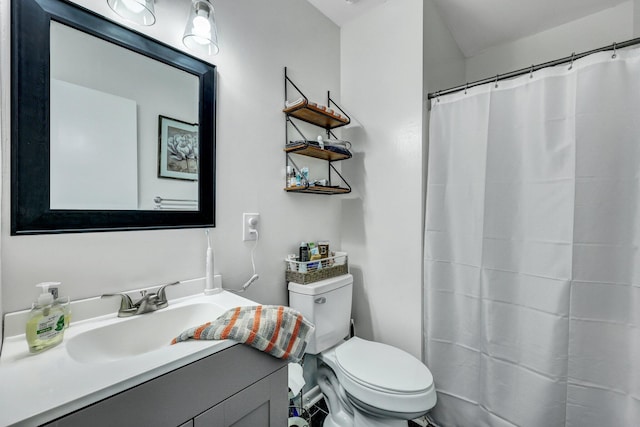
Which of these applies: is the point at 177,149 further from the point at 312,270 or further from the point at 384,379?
the point at 384,379

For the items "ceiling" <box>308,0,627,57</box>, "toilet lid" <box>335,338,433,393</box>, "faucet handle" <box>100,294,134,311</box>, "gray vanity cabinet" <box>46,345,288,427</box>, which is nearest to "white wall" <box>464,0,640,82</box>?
"ceiling" <box>308,0,627,57</box>

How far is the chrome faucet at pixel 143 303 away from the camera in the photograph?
32.6 inches

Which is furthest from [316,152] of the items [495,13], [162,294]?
[495,13]

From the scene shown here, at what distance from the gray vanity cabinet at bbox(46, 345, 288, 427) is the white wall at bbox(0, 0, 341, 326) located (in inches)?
18.6

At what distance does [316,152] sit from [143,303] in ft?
3.48

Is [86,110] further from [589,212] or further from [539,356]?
[539,356]

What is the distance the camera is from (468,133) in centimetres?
138

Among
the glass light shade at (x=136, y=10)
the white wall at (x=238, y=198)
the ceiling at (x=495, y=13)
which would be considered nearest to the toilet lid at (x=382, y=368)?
the white wall at (x=238, y=198)

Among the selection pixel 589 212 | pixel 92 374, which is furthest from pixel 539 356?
pixel 92 374

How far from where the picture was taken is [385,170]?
158cm

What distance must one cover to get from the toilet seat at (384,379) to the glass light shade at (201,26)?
4.82ft

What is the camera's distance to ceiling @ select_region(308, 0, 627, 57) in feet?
4.89

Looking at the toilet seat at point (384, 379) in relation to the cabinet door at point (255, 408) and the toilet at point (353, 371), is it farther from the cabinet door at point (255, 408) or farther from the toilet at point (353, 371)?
the cabinet door at point (255, 408)

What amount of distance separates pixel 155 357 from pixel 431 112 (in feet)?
5.35
